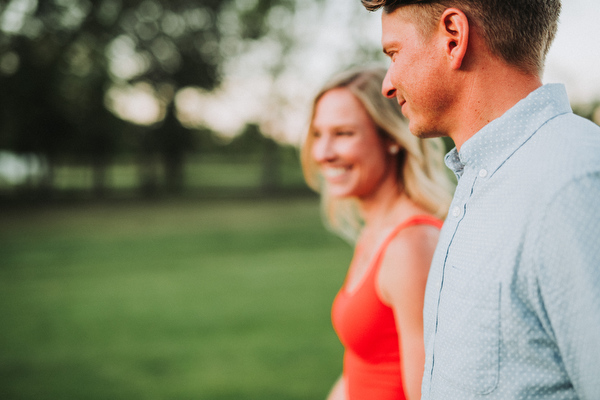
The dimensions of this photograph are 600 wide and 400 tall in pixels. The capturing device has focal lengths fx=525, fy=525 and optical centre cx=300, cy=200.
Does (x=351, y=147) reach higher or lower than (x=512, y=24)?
lower

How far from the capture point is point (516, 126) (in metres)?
1.22

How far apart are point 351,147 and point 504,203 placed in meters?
1.44

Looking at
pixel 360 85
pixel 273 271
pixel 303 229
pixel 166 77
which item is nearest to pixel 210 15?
pixel 166 77

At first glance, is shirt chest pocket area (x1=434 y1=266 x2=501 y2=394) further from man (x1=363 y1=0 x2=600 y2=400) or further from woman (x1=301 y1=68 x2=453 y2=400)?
woman (x1=301 y1=68 x2=453 y2=400)

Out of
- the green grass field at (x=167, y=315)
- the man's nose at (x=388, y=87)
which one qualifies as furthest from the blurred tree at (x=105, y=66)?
the man's nose at (x=388, y=87)

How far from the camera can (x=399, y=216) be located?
2301 millimetres

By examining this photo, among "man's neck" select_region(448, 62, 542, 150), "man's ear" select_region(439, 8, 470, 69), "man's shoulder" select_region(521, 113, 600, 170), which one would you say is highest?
"man's ear" select_region(439, 8, 470, 69)

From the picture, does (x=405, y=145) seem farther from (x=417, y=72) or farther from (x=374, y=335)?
(x=417, y=72)

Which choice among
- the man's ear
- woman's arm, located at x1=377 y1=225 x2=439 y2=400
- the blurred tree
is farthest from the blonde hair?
the blurred tree

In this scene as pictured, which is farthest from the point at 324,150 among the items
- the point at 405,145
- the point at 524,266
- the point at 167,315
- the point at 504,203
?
the point at 167,315

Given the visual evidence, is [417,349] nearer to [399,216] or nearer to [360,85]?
[399,216]

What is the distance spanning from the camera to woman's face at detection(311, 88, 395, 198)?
2.53m

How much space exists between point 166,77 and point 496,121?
32.7 m

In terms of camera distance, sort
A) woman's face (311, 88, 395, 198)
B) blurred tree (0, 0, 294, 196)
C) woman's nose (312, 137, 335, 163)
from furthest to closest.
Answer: blurred tree (0, 0, 294, 196)
woman's nose (312, 137, 335, 163)
woman's face (311, 88, 395, 198)
